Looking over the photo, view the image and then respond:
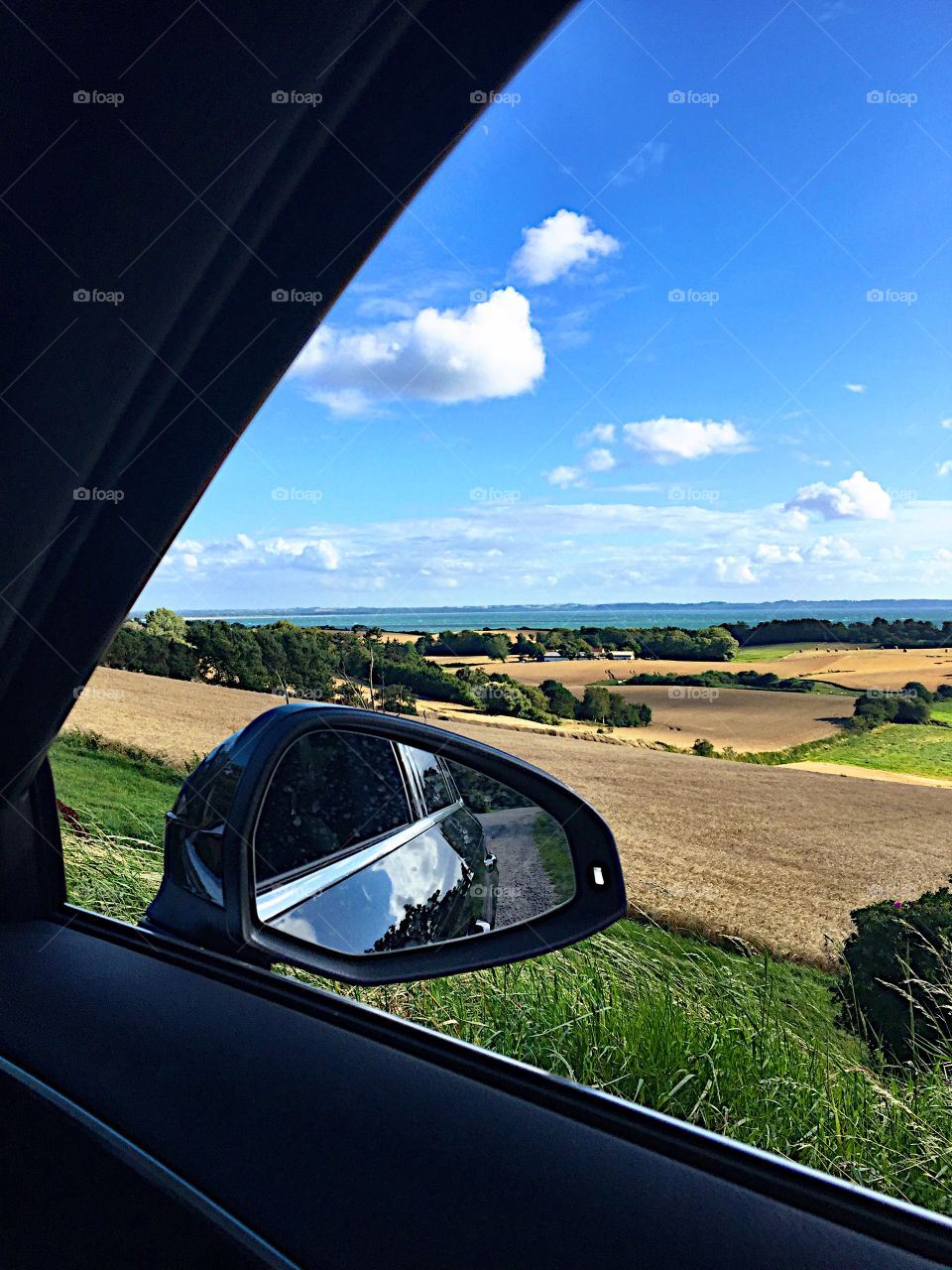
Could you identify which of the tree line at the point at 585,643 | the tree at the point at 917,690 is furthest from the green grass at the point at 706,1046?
the tree at the point at 917,690

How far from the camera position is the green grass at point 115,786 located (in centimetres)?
478

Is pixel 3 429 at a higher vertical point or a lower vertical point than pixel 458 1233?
higher

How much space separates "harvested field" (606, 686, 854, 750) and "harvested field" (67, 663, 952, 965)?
508 mm

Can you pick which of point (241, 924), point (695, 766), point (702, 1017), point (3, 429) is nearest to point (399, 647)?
point (702, 1017)

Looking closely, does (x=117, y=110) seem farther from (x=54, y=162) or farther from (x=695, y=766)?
(x=695, y=766)

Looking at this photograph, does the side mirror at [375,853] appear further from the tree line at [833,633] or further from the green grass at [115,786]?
the tree line at [833,633]

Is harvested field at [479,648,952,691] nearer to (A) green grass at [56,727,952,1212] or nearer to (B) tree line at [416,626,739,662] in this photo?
(B) tree line at [416,626,739,662]

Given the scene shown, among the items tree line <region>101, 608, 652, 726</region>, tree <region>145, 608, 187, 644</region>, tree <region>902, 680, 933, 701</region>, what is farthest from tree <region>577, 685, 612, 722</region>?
tree <region>145, 608, 187, 644</region>

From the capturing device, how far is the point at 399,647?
→ 3.90 metres

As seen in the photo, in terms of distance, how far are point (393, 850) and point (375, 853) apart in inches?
1.1

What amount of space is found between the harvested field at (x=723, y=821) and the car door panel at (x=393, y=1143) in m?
4.67

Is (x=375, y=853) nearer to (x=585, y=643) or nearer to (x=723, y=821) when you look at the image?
(x=585, y=643)

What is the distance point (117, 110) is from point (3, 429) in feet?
0.94

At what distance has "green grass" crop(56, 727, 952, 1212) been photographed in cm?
194
